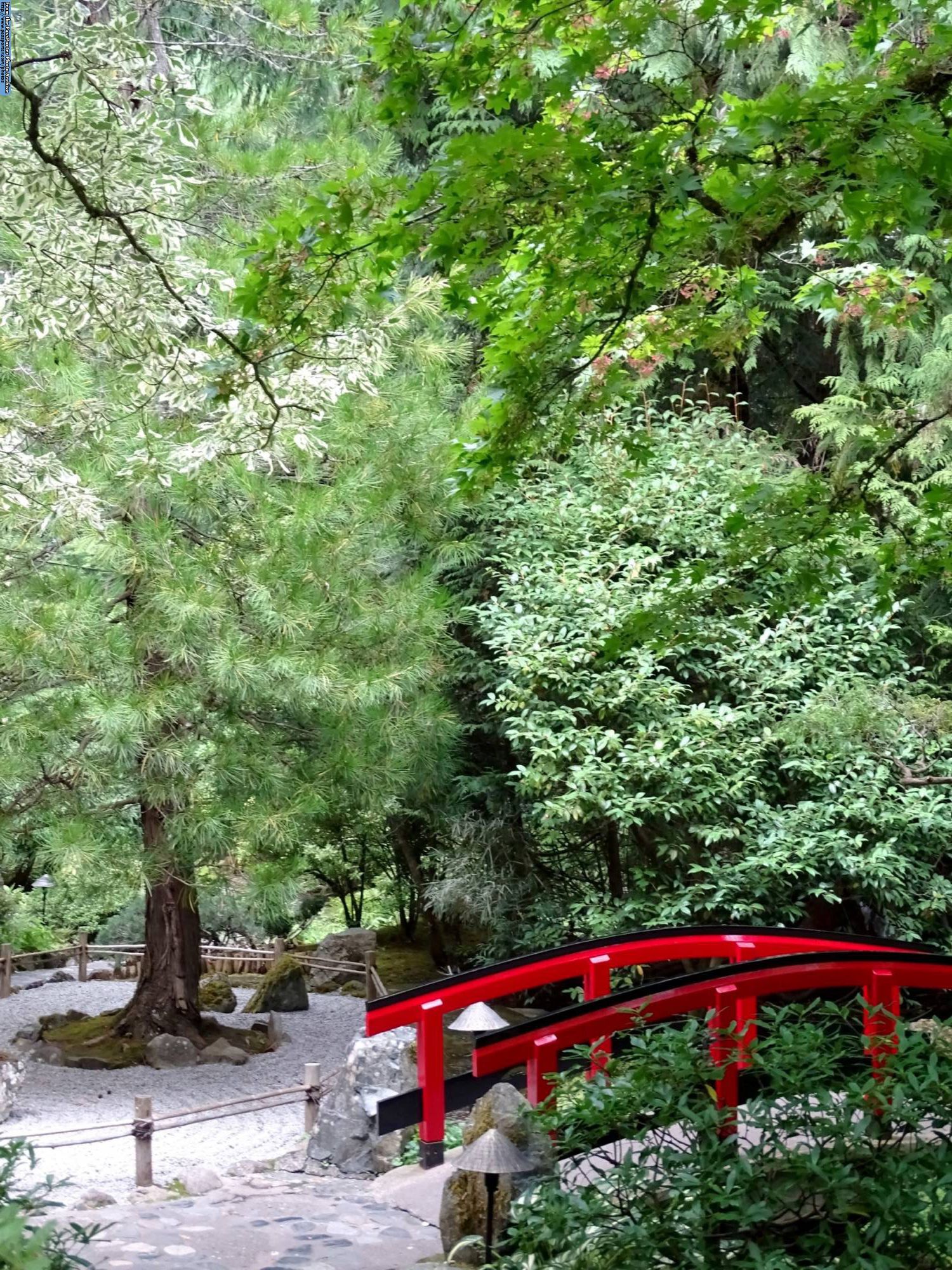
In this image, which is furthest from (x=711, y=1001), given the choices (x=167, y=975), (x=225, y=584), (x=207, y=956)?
(x=207, y=956)

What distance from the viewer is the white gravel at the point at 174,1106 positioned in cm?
690

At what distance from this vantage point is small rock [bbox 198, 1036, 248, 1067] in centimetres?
894

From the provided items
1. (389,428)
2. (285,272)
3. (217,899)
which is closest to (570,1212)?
(285,272)

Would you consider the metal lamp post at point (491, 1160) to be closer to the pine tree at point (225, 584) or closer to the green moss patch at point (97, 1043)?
the pine tree at point (225, 584)

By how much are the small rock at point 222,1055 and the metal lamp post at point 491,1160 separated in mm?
5456

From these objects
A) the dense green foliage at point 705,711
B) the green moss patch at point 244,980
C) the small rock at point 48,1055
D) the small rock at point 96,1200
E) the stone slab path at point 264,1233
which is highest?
the dense green foliage at point 705,711

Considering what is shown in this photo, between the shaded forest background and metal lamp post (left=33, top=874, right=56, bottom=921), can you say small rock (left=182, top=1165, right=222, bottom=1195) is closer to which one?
the shaded forest background

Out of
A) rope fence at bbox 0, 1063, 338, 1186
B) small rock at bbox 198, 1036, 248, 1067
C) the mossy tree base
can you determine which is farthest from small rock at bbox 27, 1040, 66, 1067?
rope fence at bbox 0, 1063, 338, 1186

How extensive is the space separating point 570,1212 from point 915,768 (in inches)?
196

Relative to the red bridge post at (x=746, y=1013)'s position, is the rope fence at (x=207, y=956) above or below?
below

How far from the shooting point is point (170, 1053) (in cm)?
880

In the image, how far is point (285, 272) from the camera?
3123mm

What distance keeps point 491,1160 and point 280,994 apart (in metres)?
7.72

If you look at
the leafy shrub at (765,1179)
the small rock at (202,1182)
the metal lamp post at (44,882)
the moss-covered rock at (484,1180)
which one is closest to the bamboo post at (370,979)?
the metal lamp post at (44,882)
